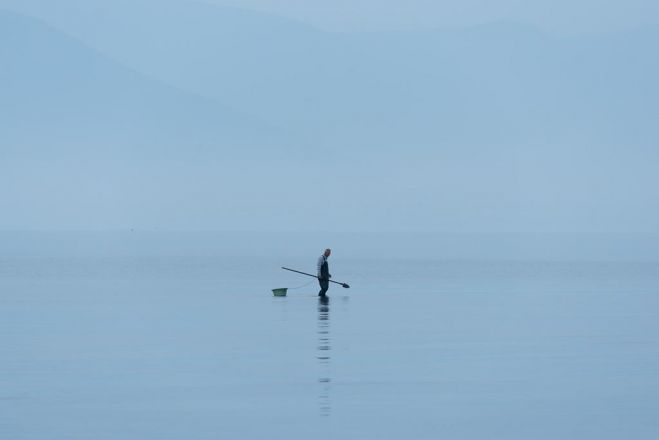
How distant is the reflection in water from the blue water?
1.9 inches

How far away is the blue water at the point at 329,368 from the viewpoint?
2058 centimetres

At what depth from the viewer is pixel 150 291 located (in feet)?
197

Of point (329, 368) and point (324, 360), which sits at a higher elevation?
point (324, 360)

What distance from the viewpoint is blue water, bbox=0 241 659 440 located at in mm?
20578

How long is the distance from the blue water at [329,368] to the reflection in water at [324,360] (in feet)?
0.16

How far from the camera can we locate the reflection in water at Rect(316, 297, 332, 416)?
73.8 feet

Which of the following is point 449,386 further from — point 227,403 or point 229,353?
point 229,353

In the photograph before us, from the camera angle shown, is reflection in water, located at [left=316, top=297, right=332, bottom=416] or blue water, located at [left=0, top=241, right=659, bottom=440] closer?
blue water, located at [left=0, top=241, right=659, bottom=440]

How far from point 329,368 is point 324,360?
1.50 m

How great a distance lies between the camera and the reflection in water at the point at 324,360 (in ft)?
73.8

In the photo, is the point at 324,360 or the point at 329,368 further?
the point at 324,360

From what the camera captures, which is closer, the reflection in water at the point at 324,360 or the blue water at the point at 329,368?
the blue water at the point at 329,368

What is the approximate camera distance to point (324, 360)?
28828mm

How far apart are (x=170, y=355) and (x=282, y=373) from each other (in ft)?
14.5
